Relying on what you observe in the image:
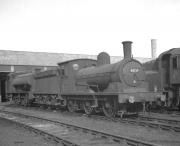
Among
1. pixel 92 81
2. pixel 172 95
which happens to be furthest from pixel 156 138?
pixel 172 95

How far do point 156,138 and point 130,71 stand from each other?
5.49m

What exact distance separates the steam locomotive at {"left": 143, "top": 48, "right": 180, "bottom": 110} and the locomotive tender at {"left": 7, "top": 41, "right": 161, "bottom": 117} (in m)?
2.45

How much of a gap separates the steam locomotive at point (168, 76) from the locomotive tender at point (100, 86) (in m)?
2.45

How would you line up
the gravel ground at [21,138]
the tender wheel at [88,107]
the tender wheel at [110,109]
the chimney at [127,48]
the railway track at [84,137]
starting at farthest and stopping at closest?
the tender wheel at [88,107], the tender wheel at [110,109], the chimney at [127,48], the gravel ground at [21,138], the railway track at [84,137]

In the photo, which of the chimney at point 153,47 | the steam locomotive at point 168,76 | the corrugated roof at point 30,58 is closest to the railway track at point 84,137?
the steam locomotive at point 168,76

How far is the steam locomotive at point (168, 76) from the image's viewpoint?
15995 millimetres

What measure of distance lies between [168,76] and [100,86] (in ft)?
14.8

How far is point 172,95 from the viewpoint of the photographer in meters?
16.4

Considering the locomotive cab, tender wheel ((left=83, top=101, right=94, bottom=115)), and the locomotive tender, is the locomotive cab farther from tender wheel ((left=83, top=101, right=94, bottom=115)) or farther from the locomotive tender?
tender wheel ((left=83, top=101, right=94, bottom=115))

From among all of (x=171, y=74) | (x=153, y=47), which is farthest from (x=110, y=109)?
(x=153, y=47)

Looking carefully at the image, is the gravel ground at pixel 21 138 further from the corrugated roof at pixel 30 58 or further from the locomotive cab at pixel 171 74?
the corrugated roof at pixel 30 58

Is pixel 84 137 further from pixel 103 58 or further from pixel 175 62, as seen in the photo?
pixel 175 62

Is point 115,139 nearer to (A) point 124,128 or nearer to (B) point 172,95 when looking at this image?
(A) point 124,128

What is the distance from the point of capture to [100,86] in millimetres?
15086
